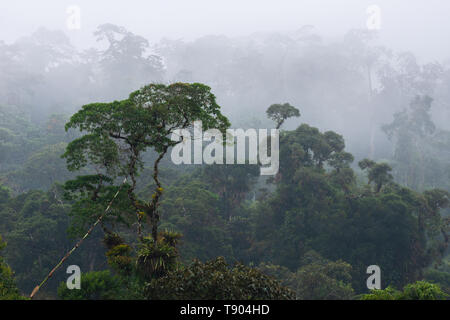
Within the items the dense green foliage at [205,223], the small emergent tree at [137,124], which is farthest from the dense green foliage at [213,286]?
the small emergent tree at [137,124]

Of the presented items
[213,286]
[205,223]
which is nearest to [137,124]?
[213,286]

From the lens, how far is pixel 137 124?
10500 mm

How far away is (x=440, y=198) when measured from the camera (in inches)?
679

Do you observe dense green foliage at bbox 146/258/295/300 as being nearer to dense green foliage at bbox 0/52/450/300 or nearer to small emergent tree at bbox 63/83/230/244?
dense green foliage at bbox 0/52/450/300

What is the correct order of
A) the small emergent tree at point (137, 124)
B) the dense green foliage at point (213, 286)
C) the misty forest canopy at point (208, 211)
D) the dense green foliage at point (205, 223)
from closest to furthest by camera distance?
1. the dense green foliage at point (213, 286)
2. the dense green foliage at point (205, 223)
3. the misty forest canopy at point (208, 211)
4. the small emergent tree at point (137, 124)

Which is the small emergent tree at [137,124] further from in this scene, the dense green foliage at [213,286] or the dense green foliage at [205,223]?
the dense green foliage at [213,286]

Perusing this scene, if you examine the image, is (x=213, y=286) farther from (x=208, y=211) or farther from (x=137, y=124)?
(x=208, y=211)

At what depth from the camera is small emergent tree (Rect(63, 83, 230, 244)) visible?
33.0 ft

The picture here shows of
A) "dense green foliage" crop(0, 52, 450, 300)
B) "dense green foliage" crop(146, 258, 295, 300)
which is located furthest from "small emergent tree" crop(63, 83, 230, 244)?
"dense green foliage" crop(146, 258, 295, 300)

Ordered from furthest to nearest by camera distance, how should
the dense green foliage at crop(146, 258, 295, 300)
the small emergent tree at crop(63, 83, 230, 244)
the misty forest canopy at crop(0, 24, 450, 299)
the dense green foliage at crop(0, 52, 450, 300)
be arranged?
the small emergent tree at crop(63, 83, 230, 244) < the misty forest canopy at crop(0, 24, 450, 299) < the dense green foliage at crop(0, 52, 450, 300) < the dense green foliage at crop(146, 258, 295, 300)

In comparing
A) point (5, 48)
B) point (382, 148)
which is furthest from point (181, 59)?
point (382, 148)

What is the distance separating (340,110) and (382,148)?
1184cm

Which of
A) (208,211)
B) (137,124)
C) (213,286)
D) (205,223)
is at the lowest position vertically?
(205,223)

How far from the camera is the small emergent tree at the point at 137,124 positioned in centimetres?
1005
